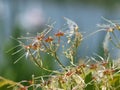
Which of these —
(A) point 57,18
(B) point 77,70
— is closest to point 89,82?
(B) point 77,70

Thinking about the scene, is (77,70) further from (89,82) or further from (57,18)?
(57,18)

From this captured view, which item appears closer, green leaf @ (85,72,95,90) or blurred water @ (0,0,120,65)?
green leaf @ (85,72,95,90)

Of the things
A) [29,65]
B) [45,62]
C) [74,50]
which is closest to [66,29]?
[74,50]

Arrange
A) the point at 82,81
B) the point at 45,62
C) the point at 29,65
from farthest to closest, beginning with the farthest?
the point at 29,65, the point at 45,62, the point at 82,81

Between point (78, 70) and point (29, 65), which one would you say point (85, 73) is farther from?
point (29, 65)

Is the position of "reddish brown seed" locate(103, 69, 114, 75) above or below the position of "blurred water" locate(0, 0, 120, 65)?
below

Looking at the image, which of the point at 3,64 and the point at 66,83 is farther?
the point at 3,64

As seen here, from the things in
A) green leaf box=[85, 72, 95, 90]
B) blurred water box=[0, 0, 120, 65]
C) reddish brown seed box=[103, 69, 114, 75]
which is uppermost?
blurred water box=[0, 0, 120, 65]

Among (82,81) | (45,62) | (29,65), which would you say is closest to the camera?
(82,81)

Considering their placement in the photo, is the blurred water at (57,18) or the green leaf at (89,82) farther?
the blurred water at (57,18)

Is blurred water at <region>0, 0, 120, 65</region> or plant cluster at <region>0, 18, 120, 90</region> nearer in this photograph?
plant cluster at <region>0, 18, 120, 90</region>

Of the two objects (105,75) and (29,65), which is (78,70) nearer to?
(105,75)
